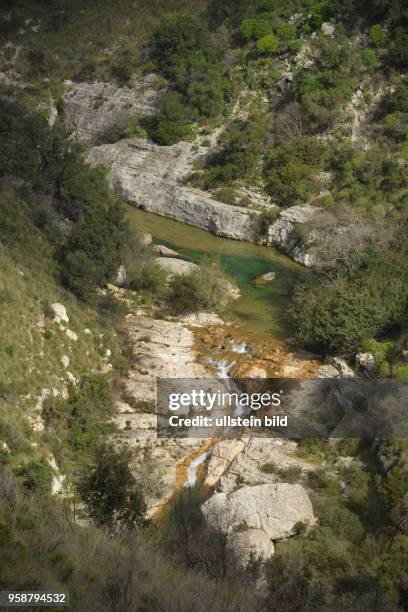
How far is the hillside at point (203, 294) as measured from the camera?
1364 centimetres

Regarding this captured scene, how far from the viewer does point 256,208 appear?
140 feet

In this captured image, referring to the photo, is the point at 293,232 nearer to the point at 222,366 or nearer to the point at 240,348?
the point at 240,348

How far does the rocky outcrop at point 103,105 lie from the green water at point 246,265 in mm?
13261

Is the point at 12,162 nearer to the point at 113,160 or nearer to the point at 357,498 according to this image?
the point at 113,160

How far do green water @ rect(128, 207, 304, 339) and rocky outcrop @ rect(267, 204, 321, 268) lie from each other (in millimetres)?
654

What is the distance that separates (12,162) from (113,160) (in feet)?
64.6

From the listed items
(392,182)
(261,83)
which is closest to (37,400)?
(392,182)

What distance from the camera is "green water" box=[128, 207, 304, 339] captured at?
3027 centimetres

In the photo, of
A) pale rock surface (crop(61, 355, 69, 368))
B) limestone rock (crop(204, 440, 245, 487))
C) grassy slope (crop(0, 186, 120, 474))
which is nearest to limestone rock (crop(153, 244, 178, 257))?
grassy slope (crop(0, 186, 120, 474))

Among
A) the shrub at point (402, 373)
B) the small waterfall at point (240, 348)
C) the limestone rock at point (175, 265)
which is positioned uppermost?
the shrub at point (402, 373)

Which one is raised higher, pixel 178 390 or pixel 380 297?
pixel 380 297

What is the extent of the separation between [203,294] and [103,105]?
35473 mm

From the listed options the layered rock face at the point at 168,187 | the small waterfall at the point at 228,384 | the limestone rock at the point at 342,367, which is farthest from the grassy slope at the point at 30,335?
the layered rock face at the point at 168,187

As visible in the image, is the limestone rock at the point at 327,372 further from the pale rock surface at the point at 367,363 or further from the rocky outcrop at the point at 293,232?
the rocky outcrop at the point at 293,232
